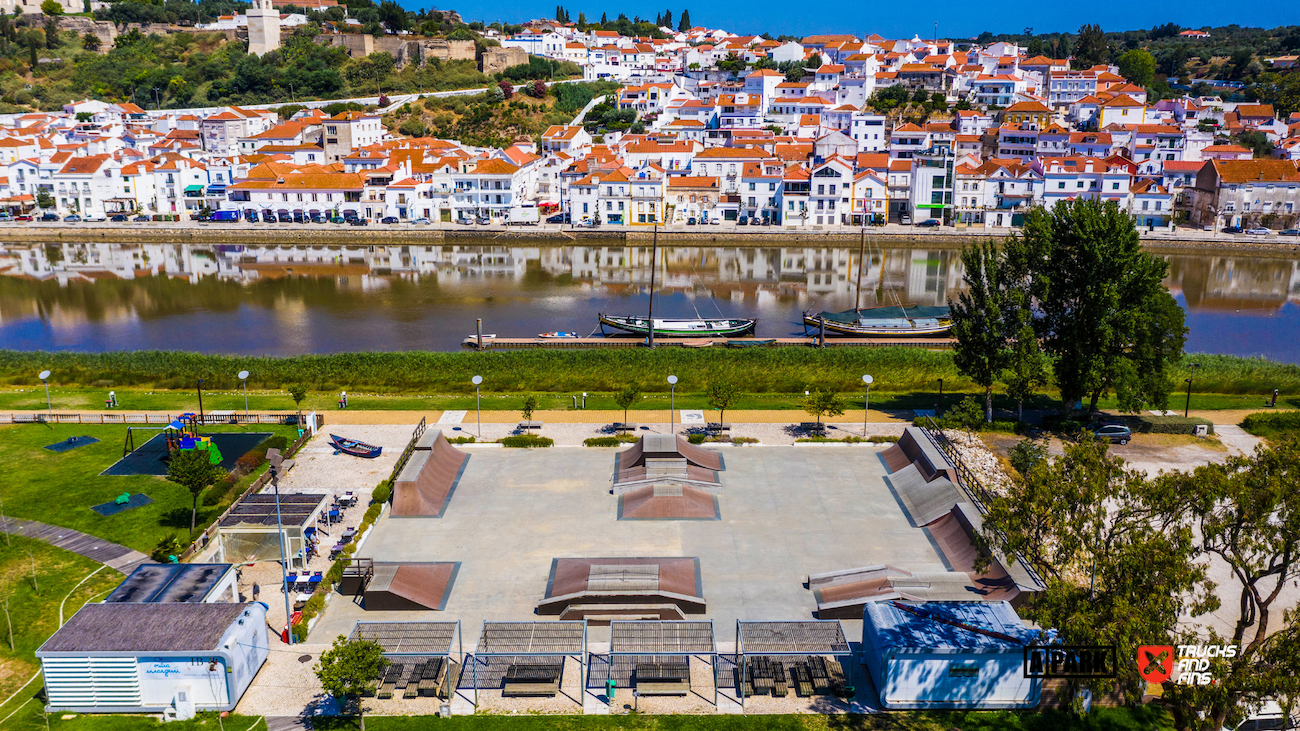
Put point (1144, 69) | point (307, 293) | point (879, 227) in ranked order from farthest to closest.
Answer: point (1144, 69) → point (879, 227) → point (307, 293)

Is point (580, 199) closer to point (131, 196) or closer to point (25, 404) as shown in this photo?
point (131, 196)

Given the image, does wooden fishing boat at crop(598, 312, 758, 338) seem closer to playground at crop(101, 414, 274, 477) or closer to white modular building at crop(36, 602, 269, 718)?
playground at crop(101, 414, 274, 477)

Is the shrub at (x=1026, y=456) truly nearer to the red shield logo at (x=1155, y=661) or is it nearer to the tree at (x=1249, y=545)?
the tree at (x=1249, y=545)

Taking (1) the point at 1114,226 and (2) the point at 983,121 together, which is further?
(2) the point at 983,121

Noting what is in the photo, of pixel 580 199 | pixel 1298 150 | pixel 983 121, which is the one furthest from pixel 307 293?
pixel 1298 150

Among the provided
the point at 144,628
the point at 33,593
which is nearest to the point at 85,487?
the point at 33,593

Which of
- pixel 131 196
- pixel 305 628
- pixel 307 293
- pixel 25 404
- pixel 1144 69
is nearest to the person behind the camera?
pixel 305 628

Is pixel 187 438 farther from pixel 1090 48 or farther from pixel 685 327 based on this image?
pixel 1090 48
